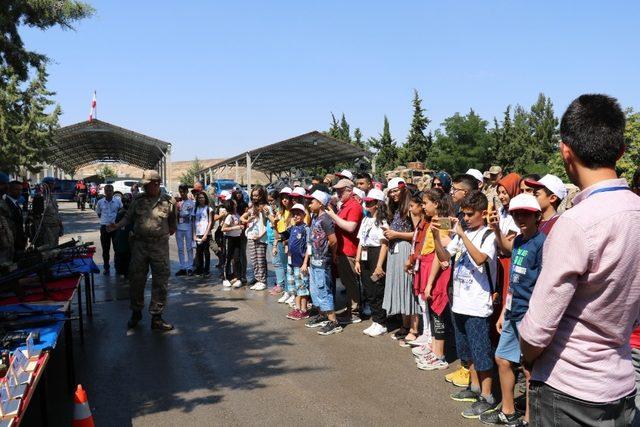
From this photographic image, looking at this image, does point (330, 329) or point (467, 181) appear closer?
point (467, 181)

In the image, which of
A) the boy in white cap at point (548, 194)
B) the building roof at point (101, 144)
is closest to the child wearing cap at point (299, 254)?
the boy in white cap at point (548, 194)

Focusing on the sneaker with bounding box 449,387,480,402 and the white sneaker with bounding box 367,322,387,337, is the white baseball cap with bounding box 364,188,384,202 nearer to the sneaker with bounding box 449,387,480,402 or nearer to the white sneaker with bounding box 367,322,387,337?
the white sneaker with bounding box 367,322,387,337

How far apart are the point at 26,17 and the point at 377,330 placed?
28.8 ft

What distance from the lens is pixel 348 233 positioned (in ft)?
22.3

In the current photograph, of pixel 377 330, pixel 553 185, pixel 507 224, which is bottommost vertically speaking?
pixel 377 330

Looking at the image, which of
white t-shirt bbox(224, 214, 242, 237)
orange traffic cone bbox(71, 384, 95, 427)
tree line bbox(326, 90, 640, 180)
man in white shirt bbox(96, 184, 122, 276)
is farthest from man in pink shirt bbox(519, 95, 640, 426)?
tree line bbox(326, 90, 640, 180)

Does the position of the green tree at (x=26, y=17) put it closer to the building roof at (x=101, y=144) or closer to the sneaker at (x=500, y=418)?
the sneaker at (x=500, y=418)

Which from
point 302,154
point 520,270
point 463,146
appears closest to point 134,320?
point 520,270

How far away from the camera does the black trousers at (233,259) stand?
953 centimetres

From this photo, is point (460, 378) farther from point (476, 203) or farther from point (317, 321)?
point (317, 321)

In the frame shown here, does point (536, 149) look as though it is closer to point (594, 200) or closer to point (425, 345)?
point (425, 345)

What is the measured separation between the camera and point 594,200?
5.76 ft

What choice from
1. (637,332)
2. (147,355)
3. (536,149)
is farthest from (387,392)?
(536,149)

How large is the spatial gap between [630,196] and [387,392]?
3.33 meters
